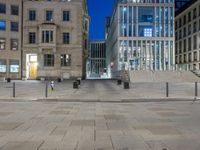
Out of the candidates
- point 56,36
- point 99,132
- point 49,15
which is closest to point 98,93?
point 99,132

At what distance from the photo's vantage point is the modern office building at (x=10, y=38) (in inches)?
2194

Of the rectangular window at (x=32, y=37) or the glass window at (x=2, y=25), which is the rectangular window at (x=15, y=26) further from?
the rectangular window at (x=32, y=37)

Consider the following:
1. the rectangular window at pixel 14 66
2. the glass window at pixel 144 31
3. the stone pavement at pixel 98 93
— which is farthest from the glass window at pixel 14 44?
the glass window at pixel 144 31

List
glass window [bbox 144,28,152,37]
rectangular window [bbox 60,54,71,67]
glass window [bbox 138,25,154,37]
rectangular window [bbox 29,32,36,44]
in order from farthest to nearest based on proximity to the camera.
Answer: glass window [bbox 144,28,152,37] < glass window [bbox 138,25,154,37] < rectangular window [bbox 60,54,71,67] < rectangular window [bbox 29,32,36,44]

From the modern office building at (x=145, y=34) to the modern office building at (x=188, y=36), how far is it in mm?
4365

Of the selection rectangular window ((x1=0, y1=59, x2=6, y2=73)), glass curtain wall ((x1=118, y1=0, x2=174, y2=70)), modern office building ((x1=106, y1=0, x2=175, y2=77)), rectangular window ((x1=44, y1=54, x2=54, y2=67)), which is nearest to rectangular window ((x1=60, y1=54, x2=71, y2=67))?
rectangular window ((x1=44, y1=54, x2=54, y2=67))

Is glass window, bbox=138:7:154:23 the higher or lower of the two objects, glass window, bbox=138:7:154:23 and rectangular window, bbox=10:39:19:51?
the higher

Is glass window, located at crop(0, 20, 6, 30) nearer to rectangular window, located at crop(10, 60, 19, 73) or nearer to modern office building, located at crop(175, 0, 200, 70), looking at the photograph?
rectangular window, located at crop(10, 60, 19, 73)

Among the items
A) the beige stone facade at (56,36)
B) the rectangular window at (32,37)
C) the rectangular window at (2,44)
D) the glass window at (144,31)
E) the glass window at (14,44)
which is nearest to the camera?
the rectangular window at (2,44)

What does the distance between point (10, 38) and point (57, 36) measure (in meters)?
9.37

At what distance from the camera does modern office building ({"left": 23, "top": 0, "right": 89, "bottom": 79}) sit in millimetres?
56562

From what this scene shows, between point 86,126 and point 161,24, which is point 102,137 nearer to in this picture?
point 86,126

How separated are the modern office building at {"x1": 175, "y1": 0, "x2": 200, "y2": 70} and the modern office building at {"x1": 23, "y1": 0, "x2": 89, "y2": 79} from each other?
3245 cm

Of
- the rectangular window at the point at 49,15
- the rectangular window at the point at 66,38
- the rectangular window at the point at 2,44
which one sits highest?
the rectangular window at the point at 49,15
